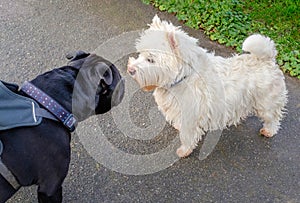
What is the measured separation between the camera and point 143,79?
255cm

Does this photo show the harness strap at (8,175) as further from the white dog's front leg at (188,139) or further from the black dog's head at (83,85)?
the white dog's front leg at (188,139)

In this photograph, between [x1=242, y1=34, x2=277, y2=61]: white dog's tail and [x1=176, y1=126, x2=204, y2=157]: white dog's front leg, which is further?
[x1=176, y1=126, x2=204, y2=157]: white dog's front leg

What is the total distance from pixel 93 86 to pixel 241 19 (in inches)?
102

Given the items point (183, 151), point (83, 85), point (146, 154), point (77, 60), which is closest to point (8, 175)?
point (83, 85)

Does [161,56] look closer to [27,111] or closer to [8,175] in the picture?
[27,111]

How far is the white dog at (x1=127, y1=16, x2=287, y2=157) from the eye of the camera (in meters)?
2.48

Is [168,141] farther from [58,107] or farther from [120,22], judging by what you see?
[120,22]

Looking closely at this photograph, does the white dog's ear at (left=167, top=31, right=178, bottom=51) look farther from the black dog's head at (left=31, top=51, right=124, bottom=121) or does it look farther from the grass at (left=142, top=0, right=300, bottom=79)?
the grass at (left=142, top=0, right=300, bottom=79)

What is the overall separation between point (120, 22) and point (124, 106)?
1.28 metres

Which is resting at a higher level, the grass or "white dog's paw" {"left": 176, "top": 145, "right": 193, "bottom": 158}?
the grass

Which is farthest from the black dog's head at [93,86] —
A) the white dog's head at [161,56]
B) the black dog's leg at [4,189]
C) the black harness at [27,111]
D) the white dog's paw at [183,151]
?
the white dog's paw at [183,151]

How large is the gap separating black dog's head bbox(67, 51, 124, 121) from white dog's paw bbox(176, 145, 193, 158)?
34.5 inches

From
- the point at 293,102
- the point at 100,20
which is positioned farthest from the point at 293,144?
the point at 100,20

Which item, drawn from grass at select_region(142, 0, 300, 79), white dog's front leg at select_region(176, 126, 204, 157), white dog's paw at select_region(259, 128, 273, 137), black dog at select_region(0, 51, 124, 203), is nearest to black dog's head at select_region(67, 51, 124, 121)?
black dog at select_region(0, 51, 124, 203)
